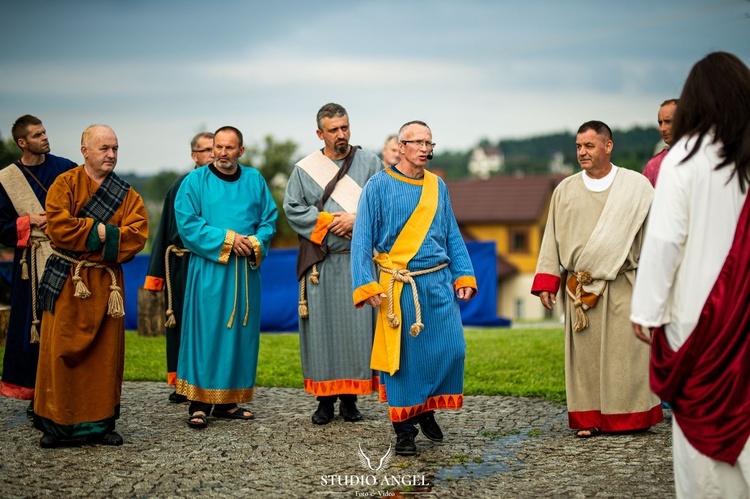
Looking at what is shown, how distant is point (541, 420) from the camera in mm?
6949

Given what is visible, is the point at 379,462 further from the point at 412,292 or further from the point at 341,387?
the point at 341,387

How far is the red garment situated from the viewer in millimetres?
3793

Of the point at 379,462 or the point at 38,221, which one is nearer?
the point at 379,462

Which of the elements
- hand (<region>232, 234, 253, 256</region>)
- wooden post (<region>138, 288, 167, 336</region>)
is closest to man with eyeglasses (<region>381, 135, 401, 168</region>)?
hand (<region>232, 234, 253, 256</region>)

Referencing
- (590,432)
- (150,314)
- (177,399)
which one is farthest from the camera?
(150,314)

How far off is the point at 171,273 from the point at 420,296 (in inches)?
111

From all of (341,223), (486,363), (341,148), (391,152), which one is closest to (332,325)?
(341,223)

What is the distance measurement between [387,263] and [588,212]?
1.63 m

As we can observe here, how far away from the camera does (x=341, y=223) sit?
7.04 m

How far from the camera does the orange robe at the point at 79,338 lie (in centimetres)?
599

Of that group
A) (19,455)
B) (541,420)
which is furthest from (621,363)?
(19,455)

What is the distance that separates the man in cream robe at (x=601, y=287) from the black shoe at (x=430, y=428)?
101 centimetres

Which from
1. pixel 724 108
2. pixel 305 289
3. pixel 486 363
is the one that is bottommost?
pixel 486 363

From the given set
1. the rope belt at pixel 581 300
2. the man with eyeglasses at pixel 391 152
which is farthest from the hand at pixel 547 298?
the man with eyeglasses at pixel 391 152
